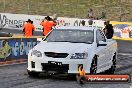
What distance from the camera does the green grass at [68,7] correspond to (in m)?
46.8

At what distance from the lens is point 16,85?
12.2m

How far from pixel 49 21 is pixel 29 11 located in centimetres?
2322

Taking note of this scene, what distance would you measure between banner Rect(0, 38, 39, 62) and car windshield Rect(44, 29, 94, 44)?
383cm

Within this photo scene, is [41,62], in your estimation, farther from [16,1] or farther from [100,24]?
[16,1]

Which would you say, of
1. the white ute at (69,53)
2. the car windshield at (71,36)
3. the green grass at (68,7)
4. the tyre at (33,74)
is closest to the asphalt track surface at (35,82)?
the tyre at (33,74)

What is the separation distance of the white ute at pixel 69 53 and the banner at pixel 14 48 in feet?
12.7

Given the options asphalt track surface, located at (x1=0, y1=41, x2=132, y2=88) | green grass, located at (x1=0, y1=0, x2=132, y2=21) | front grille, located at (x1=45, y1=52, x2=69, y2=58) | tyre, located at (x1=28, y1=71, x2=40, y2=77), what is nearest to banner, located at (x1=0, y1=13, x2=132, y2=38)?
green grass, located at (x1=0, y1=0, x2=132, y2=21)

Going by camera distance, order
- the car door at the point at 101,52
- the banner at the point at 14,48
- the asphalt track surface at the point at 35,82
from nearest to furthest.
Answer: the asphalt track surface at the point at 35,82, the car door at the point at 101,52, the banner at the point at 14,48

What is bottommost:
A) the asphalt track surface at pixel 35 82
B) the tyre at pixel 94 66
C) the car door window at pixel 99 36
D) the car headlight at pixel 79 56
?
the asphalt track surface at pixel 35 82

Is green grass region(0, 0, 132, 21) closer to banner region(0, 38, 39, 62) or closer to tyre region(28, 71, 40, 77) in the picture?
banner region(0, 38, 39, 62)

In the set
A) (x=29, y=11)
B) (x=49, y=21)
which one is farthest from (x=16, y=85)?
(x=29, y=11)

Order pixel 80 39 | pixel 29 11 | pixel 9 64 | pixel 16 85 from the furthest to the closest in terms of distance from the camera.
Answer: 1. pixel 29 11
2. pixel 9 64
3. pixel 80 39
4. pixel 16 85

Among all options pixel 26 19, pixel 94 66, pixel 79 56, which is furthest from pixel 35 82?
pixel 26 19

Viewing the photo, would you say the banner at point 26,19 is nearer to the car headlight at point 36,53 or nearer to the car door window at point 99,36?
the car door window at point 99,36
